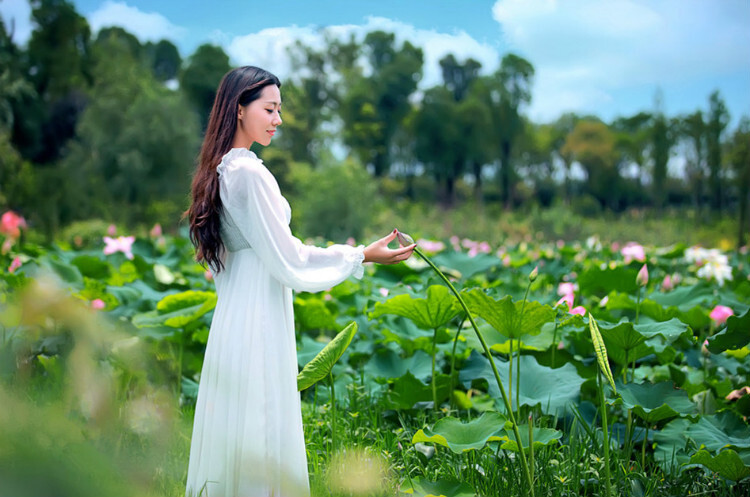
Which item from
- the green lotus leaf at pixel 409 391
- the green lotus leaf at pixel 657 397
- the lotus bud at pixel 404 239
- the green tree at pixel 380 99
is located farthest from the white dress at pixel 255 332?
the green tree at pixel 380 99

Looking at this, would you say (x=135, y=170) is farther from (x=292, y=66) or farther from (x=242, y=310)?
(x=242, y=310)

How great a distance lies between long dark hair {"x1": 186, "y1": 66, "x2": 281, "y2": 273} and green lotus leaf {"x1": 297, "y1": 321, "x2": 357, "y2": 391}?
1.10ft

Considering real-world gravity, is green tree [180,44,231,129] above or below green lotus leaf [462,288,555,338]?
above

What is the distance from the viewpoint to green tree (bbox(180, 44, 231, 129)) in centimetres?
2166

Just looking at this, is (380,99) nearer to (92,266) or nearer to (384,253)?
(92,266)

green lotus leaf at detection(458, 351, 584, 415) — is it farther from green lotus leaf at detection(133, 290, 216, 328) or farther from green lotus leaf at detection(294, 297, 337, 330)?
green lotus leaf at detection(133, 290, 216, 328)

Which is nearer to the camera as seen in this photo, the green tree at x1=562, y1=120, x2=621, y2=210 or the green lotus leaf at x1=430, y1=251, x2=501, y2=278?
the green lotus leaf at x1=430, y1=251, x2=501, y2=278

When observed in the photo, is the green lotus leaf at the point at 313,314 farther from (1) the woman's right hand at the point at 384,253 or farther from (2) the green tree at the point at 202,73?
(2) the green tree at the point at 202,73

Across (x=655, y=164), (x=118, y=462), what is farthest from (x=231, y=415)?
(x=655, y=164)

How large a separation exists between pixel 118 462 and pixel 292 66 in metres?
25.2

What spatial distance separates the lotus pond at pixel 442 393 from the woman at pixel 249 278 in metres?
0.10

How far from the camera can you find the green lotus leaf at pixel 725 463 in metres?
1.61

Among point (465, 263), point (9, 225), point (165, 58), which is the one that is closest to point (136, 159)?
point (9, 225)

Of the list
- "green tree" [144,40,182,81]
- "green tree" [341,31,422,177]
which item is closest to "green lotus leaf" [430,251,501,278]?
"green tree" [341,31,422,177]
